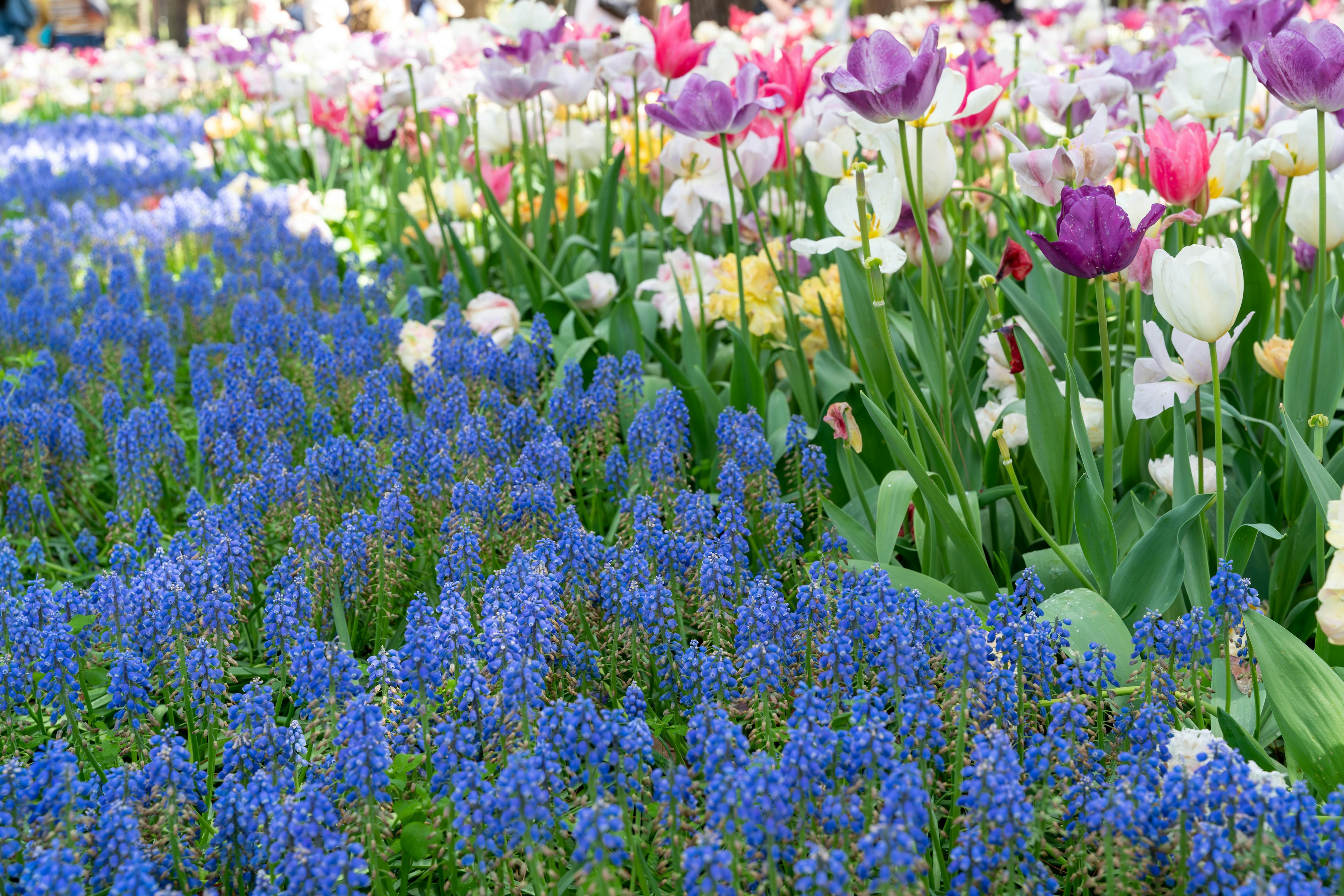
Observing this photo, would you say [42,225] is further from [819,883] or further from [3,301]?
[819,883]

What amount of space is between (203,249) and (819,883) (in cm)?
514

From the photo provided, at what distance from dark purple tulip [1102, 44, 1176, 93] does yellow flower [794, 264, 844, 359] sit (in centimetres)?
88

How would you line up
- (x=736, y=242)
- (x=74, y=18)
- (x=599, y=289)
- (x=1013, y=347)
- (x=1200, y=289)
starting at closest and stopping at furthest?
(x=1200, y=289) < (x=1013, y=347) < (x=736, y=242) < (x=599, y=289) < (x=74, y=18)

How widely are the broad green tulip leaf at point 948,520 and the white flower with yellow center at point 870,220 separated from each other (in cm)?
24

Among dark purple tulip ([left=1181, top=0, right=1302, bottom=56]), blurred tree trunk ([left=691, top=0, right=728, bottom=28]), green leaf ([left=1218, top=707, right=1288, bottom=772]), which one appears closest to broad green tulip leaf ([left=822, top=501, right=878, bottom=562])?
green leaf ([left=1218, top=707, right=1288, bottom=772])

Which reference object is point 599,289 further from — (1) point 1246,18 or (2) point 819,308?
(1) point 1246,18

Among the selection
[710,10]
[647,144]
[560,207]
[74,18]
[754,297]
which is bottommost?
[754,297]

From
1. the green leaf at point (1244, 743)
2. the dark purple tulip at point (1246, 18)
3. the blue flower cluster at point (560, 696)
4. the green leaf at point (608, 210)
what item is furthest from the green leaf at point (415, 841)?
the green leaf at point (608, 210)

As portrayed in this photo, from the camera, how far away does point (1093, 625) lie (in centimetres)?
175

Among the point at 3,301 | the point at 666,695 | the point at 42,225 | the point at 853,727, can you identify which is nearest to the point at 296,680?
the point at 666,695

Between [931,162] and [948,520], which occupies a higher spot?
[931,162]

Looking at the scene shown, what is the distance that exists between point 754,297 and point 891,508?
3.91ft

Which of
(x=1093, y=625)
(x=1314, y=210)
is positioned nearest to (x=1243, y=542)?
(x=1093, y=625)

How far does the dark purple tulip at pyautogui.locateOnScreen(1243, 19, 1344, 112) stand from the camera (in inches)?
70.7
